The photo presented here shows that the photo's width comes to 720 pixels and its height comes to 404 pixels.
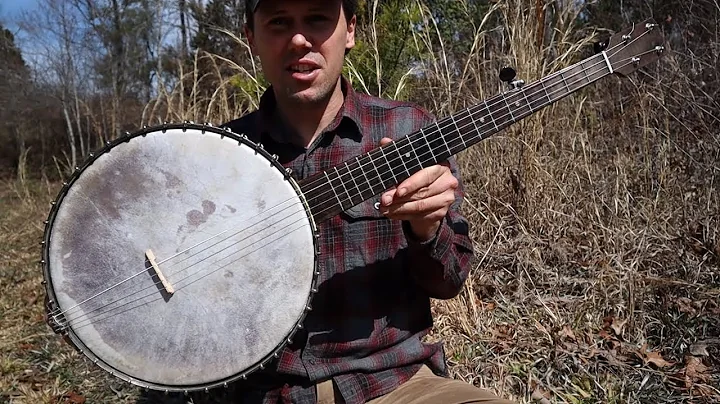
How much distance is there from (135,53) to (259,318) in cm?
1449

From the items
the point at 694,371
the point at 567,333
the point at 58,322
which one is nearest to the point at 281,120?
the point at 58,322

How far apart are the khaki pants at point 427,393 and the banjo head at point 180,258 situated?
0.30 metres

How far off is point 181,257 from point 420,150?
656 mm

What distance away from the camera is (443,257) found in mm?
1531

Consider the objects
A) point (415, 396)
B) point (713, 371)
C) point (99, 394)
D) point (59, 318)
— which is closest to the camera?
point (59, 318)

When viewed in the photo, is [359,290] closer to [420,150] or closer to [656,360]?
[420,150]

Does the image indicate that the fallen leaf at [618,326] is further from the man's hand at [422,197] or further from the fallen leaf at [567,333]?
the man's hand at [422,197]

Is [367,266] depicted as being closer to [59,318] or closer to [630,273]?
[59,318]

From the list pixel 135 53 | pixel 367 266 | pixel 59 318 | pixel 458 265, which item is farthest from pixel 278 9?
pixel 135 53

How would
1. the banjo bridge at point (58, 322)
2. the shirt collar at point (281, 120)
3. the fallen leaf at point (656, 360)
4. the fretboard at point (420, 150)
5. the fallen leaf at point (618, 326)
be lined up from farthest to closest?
the fallen leaf at point (618, 326), the fallen leaf at point (656, 360), the shirt collar at point (281, 120), the fretboard at point (420, 150), the banjo bridge at point (58, 322)

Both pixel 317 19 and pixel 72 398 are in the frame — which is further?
pixel 72 398

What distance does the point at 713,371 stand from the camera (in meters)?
2.41

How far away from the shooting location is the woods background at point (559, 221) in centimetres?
262

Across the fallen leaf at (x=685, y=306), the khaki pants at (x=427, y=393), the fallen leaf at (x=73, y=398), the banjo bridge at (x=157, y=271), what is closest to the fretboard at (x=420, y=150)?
the banjo bridge at (x=157, y=271)
